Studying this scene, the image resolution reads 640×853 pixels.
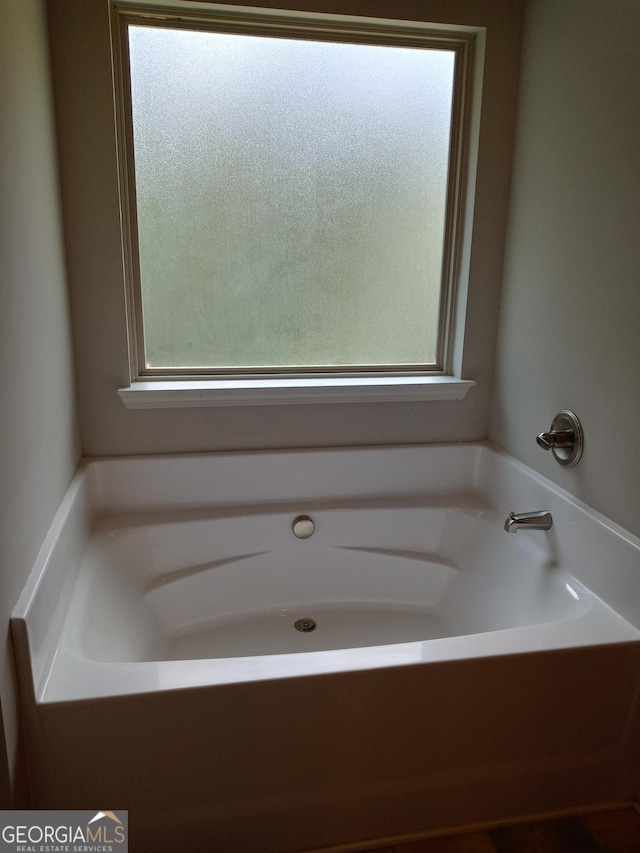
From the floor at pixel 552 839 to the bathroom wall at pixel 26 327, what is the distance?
2.98 feet

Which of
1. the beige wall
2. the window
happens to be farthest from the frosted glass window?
the beige wall

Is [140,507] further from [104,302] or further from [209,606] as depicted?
A: [104,302]

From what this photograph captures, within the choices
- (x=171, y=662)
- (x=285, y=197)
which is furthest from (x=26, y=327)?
(x=285, y=197)

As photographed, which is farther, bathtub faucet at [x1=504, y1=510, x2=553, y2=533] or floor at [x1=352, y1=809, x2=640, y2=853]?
bathtub faucet at [x1=504, y1=510, x2=553, y2=533]

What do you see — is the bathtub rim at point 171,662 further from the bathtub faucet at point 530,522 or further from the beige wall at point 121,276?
the beige wall at point 121,276

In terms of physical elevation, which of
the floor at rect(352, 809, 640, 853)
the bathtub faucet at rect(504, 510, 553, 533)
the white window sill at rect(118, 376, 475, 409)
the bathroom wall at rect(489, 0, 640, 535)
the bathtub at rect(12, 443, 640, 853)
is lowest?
the floor at rect(352, 809, 640, 853)

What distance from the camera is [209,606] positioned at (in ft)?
6.30

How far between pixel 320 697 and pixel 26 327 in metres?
1.01

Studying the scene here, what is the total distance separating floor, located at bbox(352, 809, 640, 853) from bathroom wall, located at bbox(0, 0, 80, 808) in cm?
91

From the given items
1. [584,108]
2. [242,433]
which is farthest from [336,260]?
[584,108]

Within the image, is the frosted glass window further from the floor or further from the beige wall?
the floor

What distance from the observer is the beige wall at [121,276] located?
65.4 inches

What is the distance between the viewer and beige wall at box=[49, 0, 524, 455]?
5.45ft

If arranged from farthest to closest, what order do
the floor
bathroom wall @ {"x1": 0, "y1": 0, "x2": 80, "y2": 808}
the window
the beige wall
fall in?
the window → the beige wall → the floor → bathroom wall @ {"x1": 0, "y1": 0, "x2": 80, "y2": 808}
